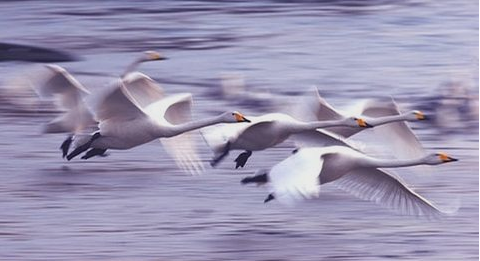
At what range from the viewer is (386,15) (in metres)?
3.90

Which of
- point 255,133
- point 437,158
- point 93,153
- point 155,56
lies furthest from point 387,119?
point 93,153

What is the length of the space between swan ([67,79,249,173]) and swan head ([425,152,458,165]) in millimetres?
435

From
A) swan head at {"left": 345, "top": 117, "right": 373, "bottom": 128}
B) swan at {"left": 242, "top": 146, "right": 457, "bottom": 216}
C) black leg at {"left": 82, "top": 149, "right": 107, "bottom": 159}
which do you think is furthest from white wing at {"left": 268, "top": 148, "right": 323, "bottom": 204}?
black leg at {"left": 82, "top": 149, "right": 107, "bottom": 159}

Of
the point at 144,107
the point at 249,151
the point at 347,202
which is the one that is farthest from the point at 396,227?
the point at 144,107

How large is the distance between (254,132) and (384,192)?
33 centimetres

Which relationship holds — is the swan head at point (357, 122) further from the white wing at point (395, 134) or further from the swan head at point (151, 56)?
the swan head at point (151, 56)

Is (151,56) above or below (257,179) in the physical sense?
above

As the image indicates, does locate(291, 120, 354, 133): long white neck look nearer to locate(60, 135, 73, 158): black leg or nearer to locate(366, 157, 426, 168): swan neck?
locate(366, 157, 426, 168): swan neck

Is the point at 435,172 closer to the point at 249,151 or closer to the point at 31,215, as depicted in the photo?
the point at 249,151

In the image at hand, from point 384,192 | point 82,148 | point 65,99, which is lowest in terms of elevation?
point 384,192

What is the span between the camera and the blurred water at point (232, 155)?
3.67 meters

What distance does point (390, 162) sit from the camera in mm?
3807

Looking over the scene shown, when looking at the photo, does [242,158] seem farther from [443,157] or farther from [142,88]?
[443,157]

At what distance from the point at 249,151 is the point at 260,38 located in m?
0.27
